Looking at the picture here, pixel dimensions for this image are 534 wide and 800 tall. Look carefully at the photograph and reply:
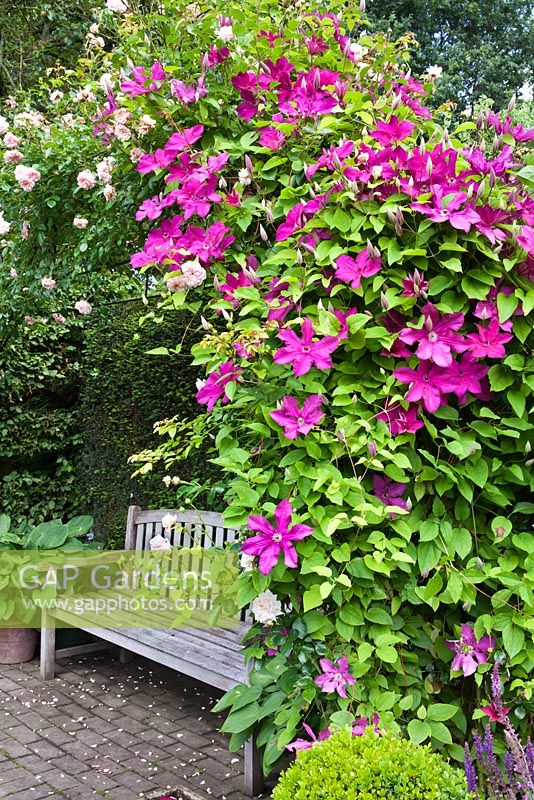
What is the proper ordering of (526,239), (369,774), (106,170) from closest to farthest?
(369,774) → (526,239) → (106,170)

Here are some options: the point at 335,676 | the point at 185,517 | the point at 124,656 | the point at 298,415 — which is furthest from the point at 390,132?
the point at 124,656

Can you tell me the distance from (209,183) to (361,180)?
0.51 meters

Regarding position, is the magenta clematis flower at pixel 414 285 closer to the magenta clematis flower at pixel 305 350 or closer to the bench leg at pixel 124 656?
the magenta clematis flower at pixel 305 350

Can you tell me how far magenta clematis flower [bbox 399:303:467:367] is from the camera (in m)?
1.84

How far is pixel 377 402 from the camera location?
6.68 feet

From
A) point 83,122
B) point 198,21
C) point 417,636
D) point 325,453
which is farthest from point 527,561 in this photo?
point 83,122

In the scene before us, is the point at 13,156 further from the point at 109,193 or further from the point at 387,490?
the point at 387,490

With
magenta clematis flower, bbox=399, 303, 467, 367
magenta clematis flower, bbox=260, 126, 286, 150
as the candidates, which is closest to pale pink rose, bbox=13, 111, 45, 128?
magenta clematis flower, bbox=260, 126, 286, 150

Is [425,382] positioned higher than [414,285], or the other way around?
[414,285]

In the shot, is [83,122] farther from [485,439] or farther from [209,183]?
[485,439]

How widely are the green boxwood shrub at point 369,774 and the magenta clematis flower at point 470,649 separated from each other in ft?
1.21

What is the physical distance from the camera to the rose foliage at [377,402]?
188 centimetres

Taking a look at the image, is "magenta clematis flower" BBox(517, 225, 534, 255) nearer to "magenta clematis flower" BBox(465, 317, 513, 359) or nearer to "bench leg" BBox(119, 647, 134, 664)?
"magenta clematis flower" BBox(465, 317, 513, 359)

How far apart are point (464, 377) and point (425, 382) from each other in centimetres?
10
